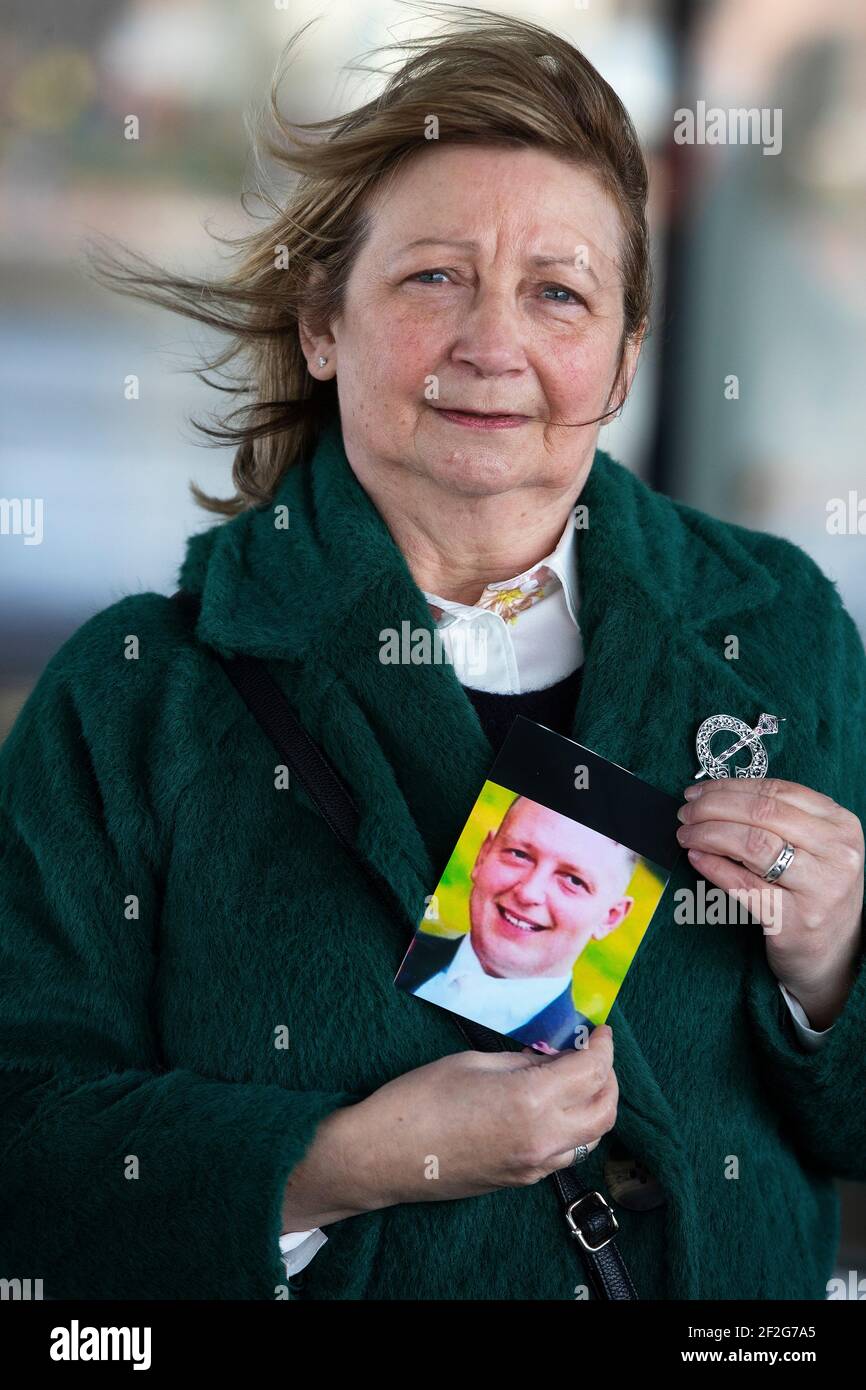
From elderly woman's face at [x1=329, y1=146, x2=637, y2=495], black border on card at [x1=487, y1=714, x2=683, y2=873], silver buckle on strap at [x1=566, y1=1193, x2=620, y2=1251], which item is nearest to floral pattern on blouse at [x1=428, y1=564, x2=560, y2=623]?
elderly woman's face at [x1=329, y1=146, x2=637, y2=495]

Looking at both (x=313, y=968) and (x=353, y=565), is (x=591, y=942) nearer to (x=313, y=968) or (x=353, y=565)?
(x=313, y=968)

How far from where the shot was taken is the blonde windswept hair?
1452mm

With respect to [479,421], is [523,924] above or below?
below

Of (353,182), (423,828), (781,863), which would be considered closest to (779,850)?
(781,863)

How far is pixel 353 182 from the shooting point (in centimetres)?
153

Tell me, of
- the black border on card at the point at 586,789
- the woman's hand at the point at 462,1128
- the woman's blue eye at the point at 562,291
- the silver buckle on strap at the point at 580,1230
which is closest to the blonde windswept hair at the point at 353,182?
the woman's blue eye at the point at 562,291

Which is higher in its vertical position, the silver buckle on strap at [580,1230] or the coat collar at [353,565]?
the coat collar at [353,565]

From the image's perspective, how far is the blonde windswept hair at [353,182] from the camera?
1452 mm

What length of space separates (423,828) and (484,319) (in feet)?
1.80

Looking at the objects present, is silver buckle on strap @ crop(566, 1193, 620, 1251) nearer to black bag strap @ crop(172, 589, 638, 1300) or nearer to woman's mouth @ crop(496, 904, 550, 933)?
black bag strap @ crop(172, 589, 638, 1300)

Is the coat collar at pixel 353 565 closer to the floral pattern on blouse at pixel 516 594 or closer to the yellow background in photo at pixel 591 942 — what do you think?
the floral pattern on blouse at pixel 516 594

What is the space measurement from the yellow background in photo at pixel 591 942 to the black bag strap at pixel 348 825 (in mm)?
51

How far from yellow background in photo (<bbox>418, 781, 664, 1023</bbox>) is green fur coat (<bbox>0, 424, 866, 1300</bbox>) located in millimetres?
28
